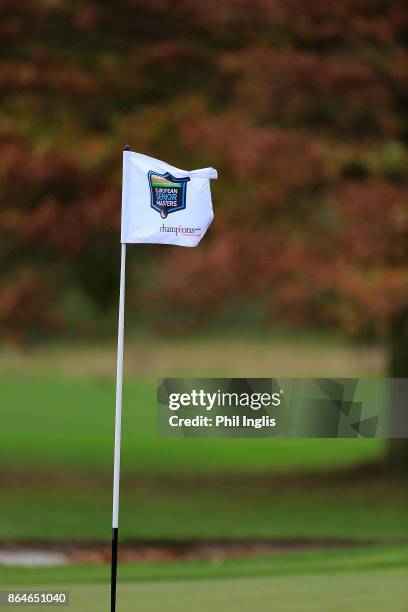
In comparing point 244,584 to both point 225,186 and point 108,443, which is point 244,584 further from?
point 108,443

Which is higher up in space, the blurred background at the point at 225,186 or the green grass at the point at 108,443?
the blurred background at the point at 225,186

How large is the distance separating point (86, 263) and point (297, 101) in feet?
8.06

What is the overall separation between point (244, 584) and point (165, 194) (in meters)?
2.52

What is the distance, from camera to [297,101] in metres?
9.72

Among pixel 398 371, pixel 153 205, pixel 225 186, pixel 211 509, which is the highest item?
pixel 225 186

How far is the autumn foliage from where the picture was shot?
9.39m

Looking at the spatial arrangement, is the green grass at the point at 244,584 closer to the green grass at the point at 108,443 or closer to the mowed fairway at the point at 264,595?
the mowed fairway at the point at 264,595

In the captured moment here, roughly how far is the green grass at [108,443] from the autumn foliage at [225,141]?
3081mm

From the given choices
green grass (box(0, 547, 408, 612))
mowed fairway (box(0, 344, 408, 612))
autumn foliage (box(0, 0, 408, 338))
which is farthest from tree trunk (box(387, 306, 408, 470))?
green grass (box(0, 547, 408, 612))

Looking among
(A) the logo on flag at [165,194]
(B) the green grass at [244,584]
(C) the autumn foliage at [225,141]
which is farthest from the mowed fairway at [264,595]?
(C) the autumn foliage at [225,141]

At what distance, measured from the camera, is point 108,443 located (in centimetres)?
1583

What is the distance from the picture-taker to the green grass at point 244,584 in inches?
232

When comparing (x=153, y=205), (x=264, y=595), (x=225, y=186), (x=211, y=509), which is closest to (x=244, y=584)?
(x=264, y=595)

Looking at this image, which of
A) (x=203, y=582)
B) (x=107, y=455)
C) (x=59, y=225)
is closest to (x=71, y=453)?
(x=107, y=455)
